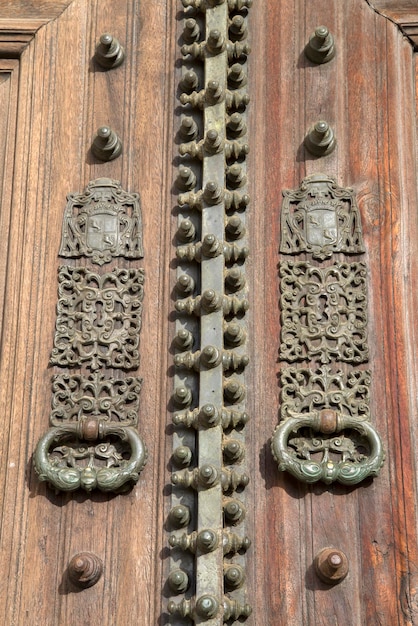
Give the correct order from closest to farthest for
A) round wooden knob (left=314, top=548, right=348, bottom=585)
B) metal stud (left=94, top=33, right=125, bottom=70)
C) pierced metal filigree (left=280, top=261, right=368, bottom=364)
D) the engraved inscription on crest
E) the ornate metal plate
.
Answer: round wooden knob (left=314, top=548, right=348, bottom=585)
the ornate metal plate
pierced metal filigree (left=280, top=261, right=368, bottom=364)
the engraved inscription on crest
metal stud (left=94, top=33, right=125, bottom=70)

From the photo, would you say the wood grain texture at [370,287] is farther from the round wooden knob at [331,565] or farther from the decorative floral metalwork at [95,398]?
the decorative floral metalwork at [95,398]

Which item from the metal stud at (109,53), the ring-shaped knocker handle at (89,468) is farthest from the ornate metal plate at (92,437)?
the metal stud at (109,53)

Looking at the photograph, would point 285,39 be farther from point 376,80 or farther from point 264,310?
point 264,310

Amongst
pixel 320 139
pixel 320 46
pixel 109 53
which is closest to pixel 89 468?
pixel 320 139

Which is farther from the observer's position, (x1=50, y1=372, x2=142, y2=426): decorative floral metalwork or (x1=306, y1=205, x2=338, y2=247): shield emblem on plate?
(x1=306, y1=205, x2=338, y2=247): shield emblem on plate

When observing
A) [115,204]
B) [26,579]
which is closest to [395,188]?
[115,204]

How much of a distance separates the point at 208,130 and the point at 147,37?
39 centimetres

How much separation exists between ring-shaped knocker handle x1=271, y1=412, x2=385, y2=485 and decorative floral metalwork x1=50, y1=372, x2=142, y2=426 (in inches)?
13.5

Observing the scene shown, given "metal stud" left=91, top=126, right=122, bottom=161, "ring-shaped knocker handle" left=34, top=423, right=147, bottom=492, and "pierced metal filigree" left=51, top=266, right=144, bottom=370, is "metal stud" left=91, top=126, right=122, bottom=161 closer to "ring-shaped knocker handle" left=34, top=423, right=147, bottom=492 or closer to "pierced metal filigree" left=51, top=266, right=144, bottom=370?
"pierced metal filigree" left=51, top=266, right=144, bottom=370

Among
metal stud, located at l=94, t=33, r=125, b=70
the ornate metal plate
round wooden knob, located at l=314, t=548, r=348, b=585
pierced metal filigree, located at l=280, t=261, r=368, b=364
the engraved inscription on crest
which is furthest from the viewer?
metal stud, located at l=94, t=33, r=125, b=70

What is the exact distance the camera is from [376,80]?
2508mm

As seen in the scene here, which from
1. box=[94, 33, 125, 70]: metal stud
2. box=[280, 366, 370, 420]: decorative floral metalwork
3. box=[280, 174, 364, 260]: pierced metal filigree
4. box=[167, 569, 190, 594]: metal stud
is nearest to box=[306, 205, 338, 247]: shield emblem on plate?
box=[280, 174, 364, 260]: pierced metal filigree

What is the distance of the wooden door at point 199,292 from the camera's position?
2129 mm

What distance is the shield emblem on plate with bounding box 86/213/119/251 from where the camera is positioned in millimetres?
2389
